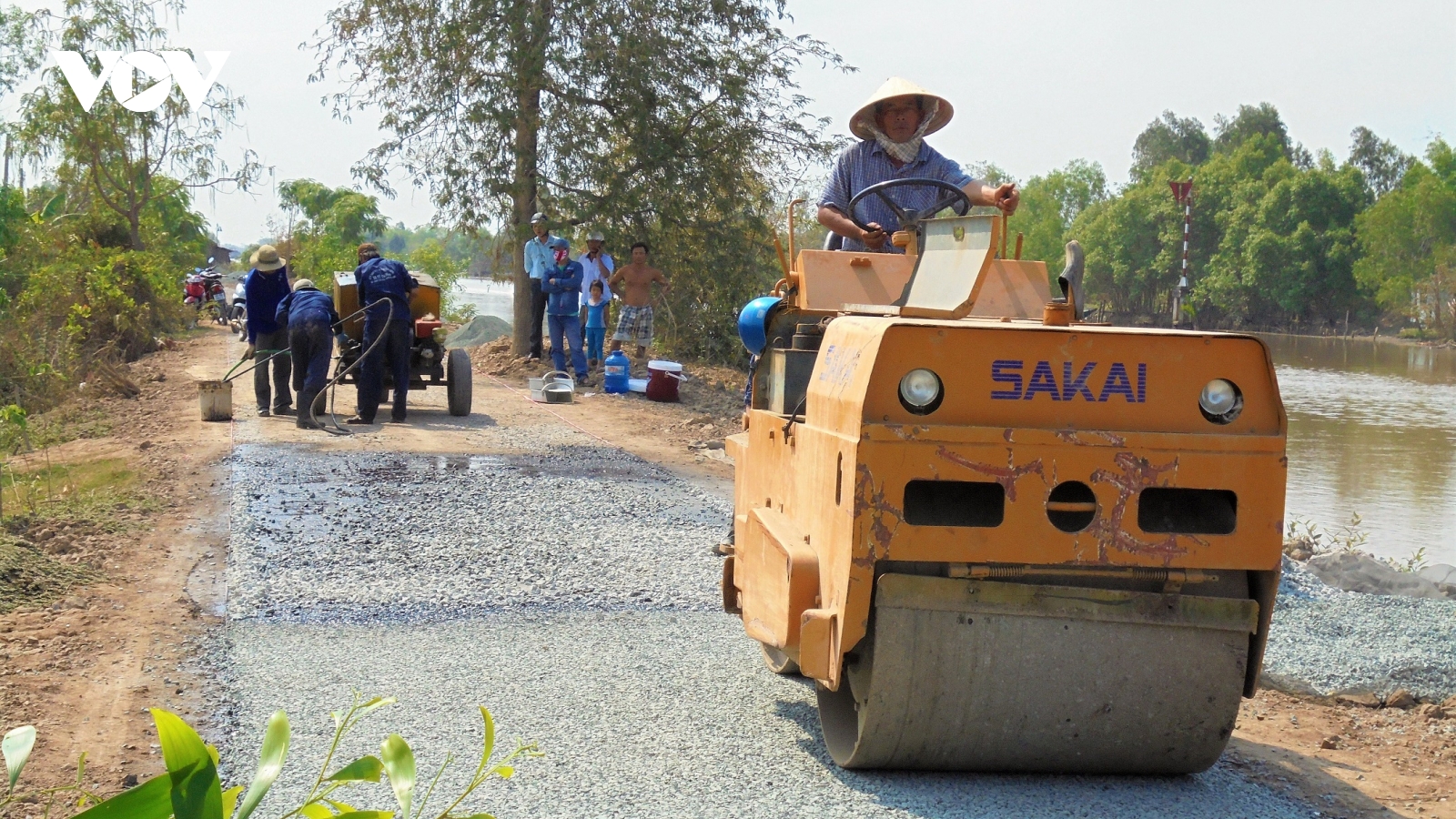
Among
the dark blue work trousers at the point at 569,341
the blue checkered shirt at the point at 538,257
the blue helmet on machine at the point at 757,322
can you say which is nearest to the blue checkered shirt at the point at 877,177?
the blue helmet on machine at the point at 757,322

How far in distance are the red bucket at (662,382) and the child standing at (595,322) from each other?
144 cm

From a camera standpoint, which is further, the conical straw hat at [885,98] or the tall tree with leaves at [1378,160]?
the tall tree with leaves at [1378,160]

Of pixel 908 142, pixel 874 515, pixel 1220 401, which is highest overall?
pixel 908 142

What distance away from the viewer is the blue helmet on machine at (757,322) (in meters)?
5.16

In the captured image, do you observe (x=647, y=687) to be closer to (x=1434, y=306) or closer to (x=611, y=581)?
(x=611, y=581)

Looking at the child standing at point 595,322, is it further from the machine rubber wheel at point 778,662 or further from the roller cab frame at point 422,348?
the machine rubber wheel at point 778,662

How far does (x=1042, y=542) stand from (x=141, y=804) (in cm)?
285

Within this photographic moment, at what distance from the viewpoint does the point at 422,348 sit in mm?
13930

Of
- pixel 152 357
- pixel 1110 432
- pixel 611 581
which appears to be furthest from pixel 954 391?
pixel 152 357

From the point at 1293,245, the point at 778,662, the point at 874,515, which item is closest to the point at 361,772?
the point at 874,515

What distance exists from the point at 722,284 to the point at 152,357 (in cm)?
968

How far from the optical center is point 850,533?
3.77m

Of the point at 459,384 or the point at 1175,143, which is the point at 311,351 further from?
the point at 1175,143

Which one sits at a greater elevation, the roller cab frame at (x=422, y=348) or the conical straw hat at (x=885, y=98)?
the conical straw hat at (x=885, y=98)
